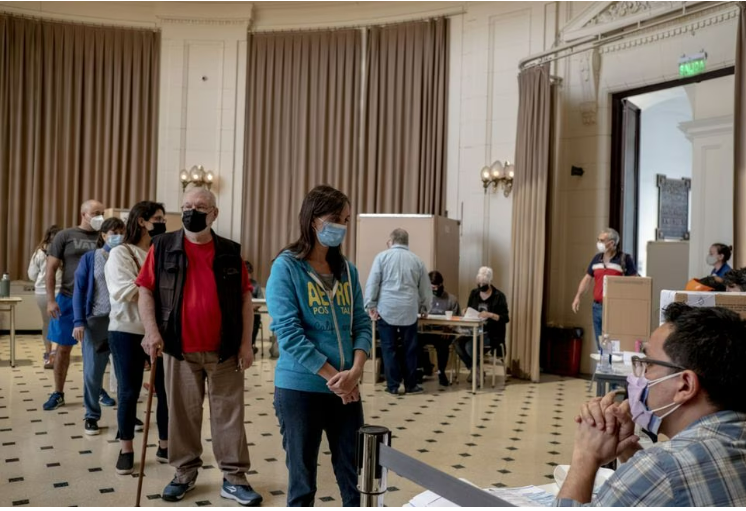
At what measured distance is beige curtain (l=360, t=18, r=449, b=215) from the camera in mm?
10195

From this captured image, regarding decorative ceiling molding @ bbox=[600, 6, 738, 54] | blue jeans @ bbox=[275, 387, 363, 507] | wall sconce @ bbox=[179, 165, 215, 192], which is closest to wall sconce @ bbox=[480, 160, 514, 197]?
decorative ceiling molding @ bbox=[600, 6, 738, 54]

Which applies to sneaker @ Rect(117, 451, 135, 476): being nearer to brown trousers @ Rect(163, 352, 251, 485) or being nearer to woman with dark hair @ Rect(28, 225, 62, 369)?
brown trousers @ Rect(163, 352, 251, 485)

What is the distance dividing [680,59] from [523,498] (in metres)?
6.94

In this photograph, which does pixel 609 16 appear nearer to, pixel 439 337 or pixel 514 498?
pixel 439 337

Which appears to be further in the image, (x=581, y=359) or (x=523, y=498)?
(x=581, y=359)

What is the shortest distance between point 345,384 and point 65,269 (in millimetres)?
4090

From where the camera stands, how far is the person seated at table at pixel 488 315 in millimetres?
7727

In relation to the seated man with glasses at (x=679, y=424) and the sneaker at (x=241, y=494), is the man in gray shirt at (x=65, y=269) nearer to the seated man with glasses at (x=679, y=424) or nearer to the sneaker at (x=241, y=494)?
the sneaker at (x=241, y=494)

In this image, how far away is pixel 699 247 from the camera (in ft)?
26.4

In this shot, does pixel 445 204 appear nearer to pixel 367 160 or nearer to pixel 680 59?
pixel 367 160

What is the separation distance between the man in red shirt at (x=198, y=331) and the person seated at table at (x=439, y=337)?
4.09 metres

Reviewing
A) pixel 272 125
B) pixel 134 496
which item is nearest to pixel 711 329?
pixel 134 496

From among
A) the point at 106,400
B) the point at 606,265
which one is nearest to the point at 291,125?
the point at 606,265

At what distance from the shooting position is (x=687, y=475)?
1321 mm
